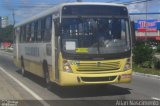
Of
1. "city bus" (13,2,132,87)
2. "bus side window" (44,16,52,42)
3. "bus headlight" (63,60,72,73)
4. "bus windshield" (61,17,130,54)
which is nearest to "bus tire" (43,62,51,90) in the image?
"bus side window" (44,16,52,42)

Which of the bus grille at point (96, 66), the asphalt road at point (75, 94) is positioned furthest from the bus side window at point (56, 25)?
the asphalt road at point (75, 94)

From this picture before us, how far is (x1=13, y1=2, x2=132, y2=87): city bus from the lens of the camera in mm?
14742

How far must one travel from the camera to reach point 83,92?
16250 millimetres

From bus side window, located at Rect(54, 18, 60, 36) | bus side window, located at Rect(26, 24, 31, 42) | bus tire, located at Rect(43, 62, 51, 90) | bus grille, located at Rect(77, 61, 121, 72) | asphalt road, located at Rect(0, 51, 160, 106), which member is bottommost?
asphalt road, located at Rect(0, 51, 160, 106)

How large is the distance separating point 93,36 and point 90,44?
0.99ft

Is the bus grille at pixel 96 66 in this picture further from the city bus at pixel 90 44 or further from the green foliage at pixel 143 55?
the green foliage at pixel 143 55

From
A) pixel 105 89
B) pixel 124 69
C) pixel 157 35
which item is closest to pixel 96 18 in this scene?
pixel 124 69

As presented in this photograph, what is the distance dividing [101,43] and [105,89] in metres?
2.56

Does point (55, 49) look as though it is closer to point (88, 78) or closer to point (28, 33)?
point (88, 78)

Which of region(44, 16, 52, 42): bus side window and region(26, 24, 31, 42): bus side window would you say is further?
region(26, 24, 31, 42): bus side window

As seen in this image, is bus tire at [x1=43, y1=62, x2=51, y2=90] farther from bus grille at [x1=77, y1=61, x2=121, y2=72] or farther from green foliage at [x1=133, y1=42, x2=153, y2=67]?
green foliage at [x1=133, y1=42, x2=153, y2=67]

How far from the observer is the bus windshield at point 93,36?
14.9m

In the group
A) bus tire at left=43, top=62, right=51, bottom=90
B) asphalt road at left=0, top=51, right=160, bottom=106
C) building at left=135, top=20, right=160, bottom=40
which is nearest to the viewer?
asphalt road at left=0, top=51, right=160, bottom=106

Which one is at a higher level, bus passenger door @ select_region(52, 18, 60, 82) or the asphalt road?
bus passenger door @ select_region(52, 18, 60, 82)
